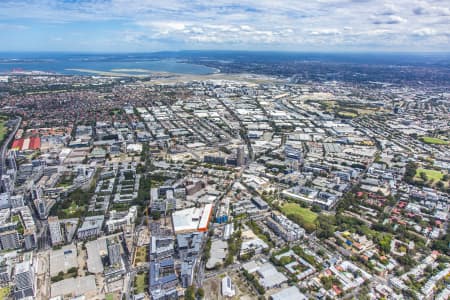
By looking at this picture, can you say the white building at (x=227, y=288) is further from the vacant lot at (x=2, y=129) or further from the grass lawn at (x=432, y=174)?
the vacant lot at (x=2, y=129)

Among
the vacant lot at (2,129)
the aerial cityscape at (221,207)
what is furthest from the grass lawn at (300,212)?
the vacant lot at (2,129)

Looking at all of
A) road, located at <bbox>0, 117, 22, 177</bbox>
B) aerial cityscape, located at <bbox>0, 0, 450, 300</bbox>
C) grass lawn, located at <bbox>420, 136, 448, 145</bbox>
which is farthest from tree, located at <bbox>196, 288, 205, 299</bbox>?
grass lawn, located at <bbox>420, 136, 448, 145</bbox>

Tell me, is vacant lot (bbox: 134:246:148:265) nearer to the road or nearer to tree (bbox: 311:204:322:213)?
tree (bbox: 311:204:322:213)

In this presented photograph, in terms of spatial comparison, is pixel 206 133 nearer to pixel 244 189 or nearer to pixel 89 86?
pixel 244 189

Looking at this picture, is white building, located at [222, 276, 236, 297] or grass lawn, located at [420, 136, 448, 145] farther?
grass lawn, located at [420, 136, 448, 145]

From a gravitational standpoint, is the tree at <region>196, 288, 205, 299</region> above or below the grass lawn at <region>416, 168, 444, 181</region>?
below

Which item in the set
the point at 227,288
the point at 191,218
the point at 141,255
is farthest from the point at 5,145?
the point at 227,288
